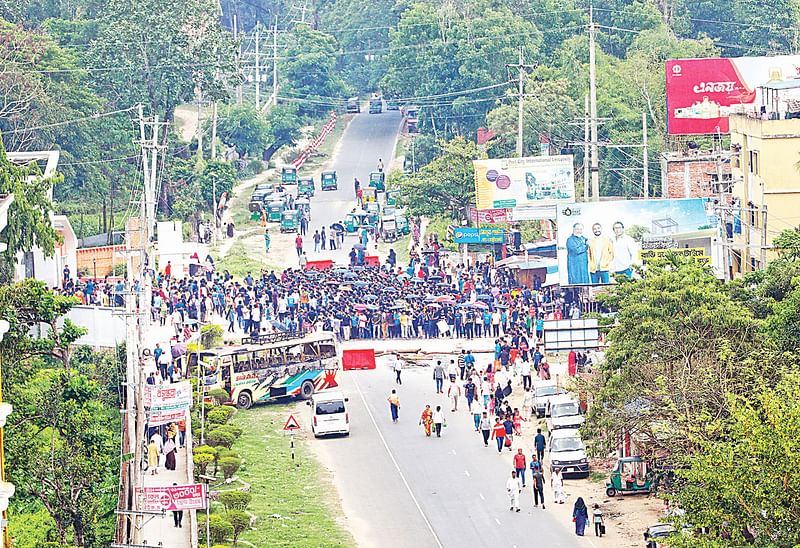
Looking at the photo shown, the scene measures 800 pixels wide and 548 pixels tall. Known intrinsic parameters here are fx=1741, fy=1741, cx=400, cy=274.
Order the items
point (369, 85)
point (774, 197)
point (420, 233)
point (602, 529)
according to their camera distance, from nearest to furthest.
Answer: point (602, 529) < point (774, 197) < point (420, 233) < point (369, 85)

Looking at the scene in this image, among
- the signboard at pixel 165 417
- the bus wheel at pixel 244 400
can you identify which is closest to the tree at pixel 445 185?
the bus wheel at pixel 244 400

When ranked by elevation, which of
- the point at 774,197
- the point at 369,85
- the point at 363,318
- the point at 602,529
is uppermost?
the point at 369,85

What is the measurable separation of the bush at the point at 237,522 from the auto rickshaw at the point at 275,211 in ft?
173

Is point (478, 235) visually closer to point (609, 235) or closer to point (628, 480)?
point (609, 235)

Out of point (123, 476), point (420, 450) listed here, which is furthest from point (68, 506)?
point (420, 450)

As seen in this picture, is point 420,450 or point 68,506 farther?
point 420,450

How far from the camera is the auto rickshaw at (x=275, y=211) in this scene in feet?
300

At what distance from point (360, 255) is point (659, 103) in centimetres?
2677

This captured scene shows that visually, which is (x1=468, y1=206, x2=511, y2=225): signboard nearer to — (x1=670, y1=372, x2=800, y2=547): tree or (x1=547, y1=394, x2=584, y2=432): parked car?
(x1=547, y1=394, x2=584, y2=432): parked car

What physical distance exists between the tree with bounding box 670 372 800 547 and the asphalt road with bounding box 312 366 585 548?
32.2ft

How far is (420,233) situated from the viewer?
8575cm

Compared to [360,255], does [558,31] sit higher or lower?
higher

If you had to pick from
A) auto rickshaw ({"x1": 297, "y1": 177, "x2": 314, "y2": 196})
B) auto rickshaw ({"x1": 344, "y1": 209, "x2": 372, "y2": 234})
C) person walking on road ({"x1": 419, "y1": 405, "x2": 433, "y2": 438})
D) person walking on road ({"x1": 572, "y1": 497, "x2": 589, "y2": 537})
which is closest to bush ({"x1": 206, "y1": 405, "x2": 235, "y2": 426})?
person walking on road ({"x1": 419, "y1": 405, "x2": 433, "y2": 438})

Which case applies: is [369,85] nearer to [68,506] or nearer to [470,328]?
[470,328]
